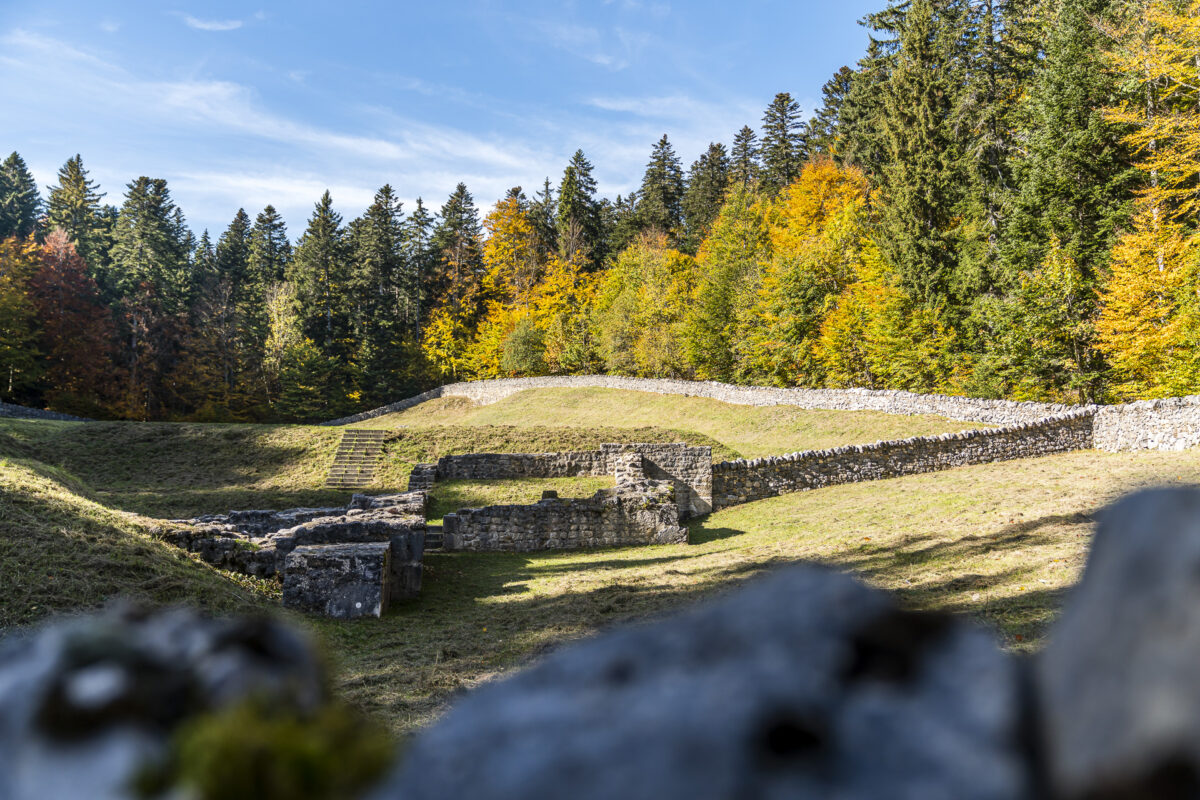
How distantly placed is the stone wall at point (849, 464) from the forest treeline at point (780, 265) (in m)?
10.5

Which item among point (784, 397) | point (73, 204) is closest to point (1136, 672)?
point (784, 397)

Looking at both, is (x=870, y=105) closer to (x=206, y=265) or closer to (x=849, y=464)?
(x=849, y=464)

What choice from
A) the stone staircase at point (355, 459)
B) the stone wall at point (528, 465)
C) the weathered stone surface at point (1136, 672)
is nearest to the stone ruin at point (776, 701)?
the weathered stone surface at point (1136, 672)

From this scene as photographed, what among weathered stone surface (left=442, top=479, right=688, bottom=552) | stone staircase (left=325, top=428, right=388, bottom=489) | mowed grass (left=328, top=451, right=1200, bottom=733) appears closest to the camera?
mowed grass (left=328, top=451, right=1200, bottom=733)

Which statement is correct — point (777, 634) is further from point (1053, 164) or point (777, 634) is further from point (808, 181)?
point (808, 181)

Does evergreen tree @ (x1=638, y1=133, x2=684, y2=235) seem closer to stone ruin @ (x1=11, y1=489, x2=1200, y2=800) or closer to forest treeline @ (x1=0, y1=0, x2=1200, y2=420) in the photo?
forest treeline @ (x1=0, y1=0, x2=1200, y2=420)

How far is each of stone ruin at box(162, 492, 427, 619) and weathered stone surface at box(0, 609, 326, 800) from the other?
831 cm

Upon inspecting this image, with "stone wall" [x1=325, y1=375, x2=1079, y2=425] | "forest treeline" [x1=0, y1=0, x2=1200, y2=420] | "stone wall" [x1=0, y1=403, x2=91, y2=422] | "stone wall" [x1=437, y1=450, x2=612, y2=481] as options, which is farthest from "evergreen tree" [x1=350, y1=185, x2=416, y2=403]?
"stone wall" [x1=437, y1=450, x2=612, y2=481]

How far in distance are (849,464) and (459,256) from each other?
2287 inches

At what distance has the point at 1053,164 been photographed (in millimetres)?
29641

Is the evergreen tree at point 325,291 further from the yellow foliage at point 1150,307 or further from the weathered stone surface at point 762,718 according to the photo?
the weathered stone surface at point 762,718

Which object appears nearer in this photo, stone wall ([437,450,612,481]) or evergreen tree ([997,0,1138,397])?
stone wall ([437,450,612,481])

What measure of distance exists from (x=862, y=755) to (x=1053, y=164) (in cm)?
3729

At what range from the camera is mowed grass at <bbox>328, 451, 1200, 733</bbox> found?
6.66m
